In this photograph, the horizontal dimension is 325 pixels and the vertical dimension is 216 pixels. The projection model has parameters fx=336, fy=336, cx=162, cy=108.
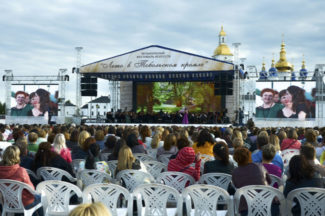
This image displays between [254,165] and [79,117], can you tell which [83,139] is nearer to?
[254,165]

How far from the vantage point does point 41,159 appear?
4.50 m

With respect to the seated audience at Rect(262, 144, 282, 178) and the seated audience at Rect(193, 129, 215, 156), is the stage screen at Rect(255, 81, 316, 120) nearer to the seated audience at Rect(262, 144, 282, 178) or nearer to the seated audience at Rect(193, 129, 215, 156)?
the seated audience at Rect(193, 129, 215, 156)

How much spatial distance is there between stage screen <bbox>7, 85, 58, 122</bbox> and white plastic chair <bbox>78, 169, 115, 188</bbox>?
19609 mm

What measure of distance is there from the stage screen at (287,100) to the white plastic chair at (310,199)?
57.5 ft

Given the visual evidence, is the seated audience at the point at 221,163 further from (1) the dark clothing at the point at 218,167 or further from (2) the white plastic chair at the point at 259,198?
(2) the white plastic chair at the point at 259,198

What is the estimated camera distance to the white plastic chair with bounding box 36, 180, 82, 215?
3494mm

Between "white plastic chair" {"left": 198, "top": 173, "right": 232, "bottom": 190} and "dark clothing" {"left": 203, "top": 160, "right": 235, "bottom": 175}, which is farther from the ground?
"dark clothing" {"left": 203, "top": 160, "right": 235, "bottom": 175}

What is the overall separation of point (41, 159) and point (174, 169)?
1.79m

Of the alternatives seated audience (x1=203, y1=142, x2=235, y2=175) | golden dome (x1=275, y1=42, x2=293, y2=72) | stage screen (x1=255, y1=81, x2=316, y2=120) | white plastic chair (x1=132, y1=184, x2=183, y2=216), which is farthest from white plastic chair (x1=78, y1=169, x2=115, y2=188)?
golden dome (x1=275, y1=42, x2=293, y2=72)

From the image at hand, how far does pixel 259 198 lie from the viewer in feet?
10.6

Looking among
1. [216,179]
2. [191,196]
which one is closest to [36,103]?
[216,179]

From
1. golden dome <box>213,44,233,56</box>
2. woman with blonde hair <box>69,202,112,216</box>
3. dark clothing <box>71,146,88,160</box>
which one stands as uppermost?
golden dome <box>213,44,233,56</box>

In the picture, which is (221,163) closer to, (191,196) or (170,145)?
(191,196)

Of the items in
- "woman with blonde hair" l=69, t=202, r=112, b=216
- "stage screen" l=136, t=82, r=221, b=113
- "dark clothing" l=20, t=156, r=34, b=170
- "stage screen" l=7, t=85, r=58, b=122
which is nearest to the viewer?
"woman with blonde hair" l=69, t=202, r=112, b=216
